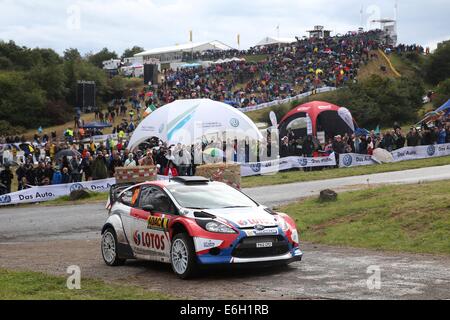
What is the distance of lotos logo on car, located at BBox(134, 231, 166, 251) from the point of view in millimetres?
11469

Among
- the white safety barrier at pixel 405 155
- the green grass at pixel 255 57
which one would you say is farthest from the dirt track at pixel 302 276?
the green grass at pixel 255 57

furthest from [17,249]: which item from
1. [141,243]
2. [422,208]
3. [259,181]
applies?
[259,181]

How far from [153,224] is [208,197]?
3.30 feet

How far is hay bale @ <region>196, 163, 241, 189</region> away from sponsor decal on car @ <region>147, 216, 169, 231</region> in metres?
9.48

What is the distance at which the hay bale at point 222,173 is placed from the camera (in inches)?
840

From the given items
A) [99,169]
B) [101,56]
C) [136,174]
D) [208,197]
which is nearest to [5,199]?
[99,169]

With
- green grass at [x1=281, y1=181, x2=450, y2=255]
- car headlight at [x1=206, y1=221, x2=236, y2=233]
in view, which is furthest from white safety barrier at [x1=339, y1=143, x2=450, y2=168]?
car headlight at [x1=206, y1=221, x2=236, y2=233]

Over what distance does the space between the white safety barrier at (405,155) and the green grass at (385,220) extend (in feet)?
49.2

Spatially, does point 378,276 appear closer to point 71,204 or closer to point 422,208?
point 422,208

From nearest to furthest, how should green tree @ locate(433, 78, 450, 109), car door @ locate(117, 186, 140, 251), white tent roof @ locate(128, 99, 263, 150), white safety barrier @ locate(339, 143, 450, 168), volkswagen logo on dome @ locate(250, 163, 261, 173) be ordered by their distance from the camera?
1. car door @ locate(117, 186, 140, 251)
2. volkswagen logo on dome @ locate(250, 163, 261, 173)
3. white safety barrier @ locate(339, 143, 450, 168)
4. white tent roof @ locate(128, 99, 263, 150)
5. green tree @ locate(433, 78, 450, 109)

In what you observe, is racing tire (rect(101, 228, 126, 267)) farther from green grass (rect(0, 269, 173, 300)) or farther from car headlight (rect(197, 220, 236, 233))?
car headlight (rect(197, 220, 236, 233))

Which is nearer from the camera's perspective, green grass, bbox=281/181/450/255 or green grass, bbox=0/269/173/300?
green grass, bbox=0/269/173/300

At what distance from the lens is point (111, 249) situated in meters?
12.8
